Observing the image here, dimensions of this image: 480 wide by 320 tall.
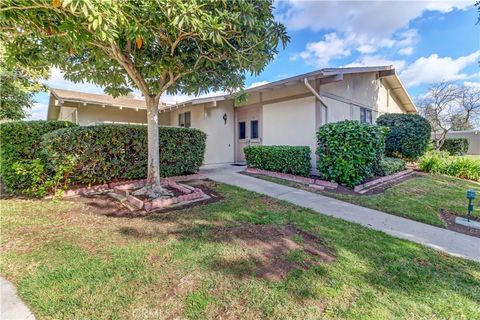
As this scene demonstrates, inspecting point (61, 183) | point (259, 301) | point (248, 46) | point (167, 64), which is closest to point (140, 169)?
point (61, 183)

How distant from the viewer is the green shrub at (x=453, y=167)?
30.5 feet

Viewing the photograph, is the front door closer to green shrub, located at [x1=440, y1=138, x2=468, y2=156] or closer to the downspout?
the downspout

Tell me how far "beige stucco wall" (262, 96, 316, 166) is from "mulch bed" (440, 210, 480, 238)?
447 centimetres

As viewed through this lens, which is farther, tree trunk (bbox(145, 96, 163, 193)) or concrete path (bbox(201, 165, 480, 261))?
tree trunk (bbox(145, 96, 163, 193))

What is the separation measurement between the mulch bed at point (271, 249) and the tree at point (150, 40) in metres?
2.92

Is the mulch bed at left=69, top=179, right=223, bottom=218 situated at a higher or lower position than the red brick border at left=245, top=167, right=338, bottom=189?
lower

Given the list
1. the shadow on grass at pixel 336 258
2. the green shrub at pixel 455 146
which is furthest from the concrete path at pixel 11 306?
the green shrub at pixel 455 146

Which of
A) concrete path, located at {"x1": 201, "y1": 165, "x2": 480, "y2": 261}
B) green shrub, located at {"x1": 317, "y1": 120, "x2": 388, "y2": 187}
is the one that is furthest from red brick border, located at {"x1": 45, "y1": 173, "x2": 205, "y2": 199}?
green shrub, located at {"x1": 317, "y1": 120, "x2": 388, "y2": 187}

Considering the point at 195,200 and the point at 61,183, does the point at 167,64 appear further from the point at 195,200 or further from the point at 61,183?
the point at 61,183

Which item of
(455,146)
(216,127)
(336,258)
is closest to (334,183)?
(336,258)

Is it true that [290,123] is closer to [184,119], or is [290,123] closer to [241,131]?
[241,131]

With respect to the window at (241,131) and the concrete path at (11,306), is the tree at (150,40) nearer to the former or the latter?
the concrete path at (11,306)

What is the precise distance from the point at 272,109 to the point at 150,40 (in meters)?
6.59

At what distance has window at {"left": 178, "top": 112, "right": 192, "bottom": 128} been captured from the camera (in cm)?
1226
